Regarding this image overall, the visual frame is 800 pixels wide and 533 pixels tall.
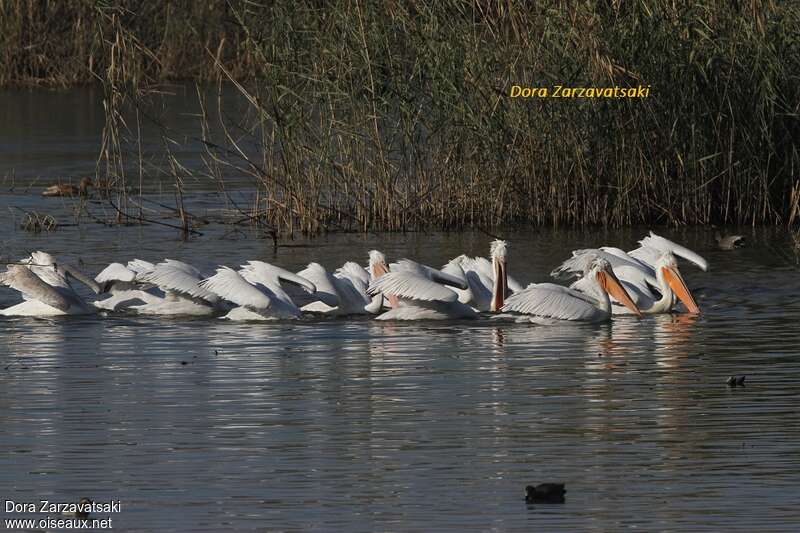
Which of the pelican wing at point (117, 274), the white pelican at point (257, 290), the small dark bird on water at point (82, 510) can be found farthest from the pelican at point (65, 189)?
the small dark bird on water at point (82, 510)

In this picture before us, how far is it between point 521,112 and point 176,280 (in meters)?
3.85

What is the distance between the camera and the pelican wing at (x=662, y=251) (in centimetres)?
1082

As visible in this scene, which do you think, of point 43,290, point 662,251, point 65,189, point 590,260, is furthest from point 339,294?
point 65,189

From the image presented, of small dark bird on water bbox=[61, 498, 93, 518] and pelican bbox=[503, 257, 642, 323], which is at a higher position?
pelican bbox=[503, 257, 642, 323]

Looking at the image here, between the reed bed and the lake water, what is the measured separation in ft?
6.90

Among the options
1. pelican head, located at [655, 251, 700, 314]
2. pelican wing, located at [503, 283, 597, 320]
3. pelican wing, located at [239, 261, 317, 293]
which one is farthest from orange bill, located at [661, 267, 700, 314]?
pelican wing, located at [239, 261, 317, 293]

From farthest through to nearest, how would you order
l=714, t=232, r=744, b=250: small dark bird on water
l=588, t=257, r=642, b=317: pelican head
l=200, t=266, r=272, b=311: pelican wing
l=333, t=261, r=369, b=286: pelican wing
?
l=714, t=232, r=744, b=250: small dark bird on water → l=333, t=261, r=369, b=286: pelican wing → l=588, t=257, r=642, b=317: pelican head → l=200, t=266, r=272, b=311: pelican wing

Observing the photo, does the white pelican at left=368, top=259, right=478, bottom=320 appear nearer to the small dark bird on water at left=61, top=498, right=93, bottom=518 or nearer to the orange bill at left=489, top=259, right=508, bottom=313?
the orange bill at left=489, top=259, right=508, bottom=313

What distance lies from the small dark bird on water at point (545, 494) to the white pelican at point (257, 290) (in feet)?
14.0

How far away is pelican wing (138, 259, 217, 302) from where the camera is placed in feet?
32.4

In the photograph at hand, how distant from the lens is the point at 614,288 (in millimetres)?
10031

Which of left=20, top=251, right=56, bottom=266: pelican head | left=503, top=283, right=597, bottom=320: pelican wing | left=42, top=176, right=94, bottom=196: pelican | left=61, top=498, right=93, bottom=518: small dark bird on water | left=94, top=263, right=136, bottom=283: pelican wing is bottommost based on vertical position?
left=61, top=498, right=93, bottom=518: small dark bird on water

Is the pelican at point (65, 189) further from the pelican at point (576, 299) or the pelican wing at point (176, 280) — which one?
the pelican at point (576, 299)

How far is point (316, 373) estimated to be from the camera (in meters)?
8.10
